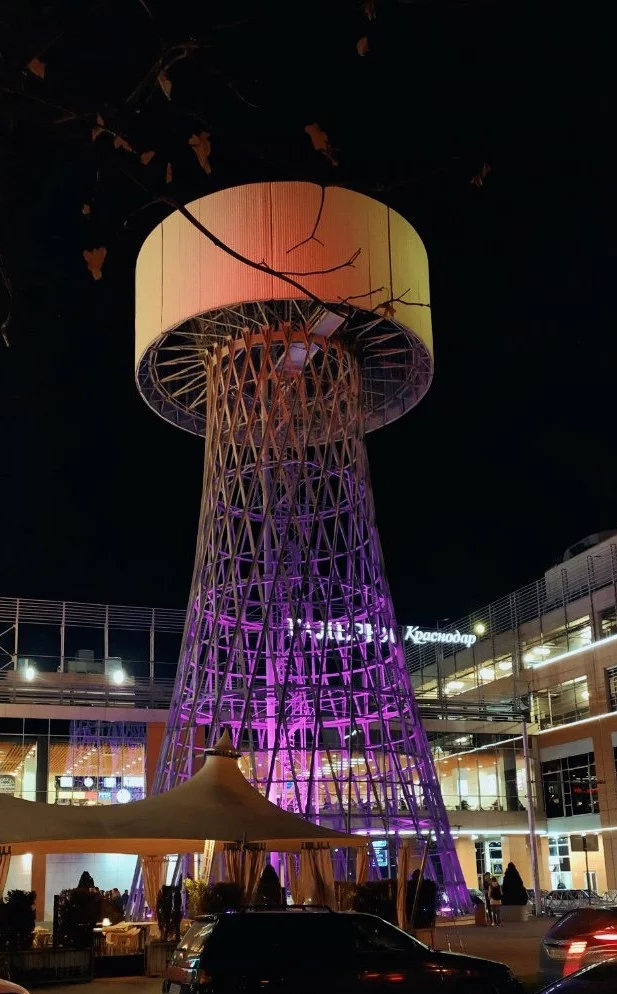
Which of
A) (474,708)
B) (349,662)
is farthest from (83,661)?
(349,662)

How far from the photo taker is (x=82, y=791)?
55438mm

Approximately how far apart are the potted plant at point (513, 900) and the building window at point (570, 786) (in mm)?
16152

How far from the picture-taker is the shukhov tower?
109 feet

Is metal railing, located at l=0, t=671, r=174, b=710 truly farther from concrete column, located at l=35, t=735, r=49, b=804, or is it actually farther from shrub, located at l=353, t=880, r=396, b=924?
shrub, located at l=353, t=880, r=396, b=924

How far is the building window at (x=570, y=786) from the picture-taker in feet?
180

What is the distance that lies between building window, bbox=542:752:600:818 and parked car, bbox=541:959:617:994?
47.9m

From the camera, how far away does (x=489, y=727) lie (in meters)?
62.3

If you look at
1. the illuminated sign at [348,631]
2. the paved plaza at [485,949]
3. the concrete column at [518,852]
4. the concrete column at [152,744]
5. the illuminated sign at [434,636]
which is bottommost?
the paved plaza at [485,949]

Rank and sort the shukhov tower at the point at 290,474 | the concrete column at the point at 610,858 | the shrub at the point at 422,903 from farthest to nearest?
1. the concrete column at the point at 610,858
2. the shukhov tower at the point at 290,474
3. the shrub at the point at 422,903

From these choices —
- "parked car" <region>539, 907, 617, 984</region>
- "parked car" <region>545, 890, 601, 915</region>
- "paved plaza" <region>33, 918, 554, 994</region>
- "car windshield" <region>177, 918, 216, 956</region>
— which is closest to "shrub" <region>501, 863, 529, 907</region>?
"paved plaza" <region>33, 918, 554, 994</region>

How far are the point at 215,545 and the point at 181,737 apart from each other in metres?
5.73

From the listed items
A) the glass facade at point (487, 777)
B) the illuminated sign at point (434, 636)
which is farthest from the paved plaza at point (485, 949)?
the illuminated sign at point (434, 636)

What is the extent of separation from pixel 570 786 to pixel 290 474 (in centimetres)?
2840

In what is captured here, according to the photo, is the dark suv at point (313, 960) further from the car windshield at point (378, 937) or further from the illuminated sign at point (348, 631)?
the illuminated sign at point (348, 631)
